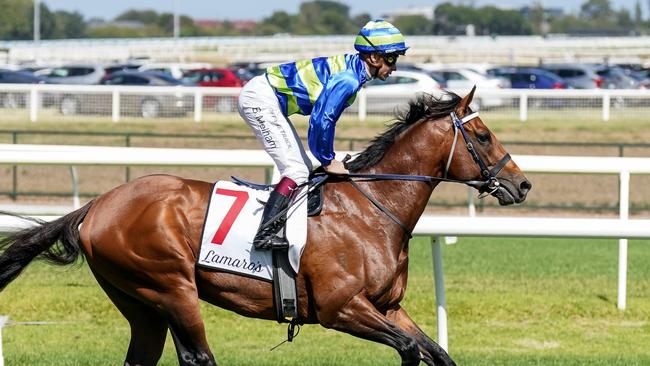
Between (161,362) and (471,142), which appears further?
(161,362)

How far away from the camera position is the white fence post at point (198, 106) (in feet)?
75.1

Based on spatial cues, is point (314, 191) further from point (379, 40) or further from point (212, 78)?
point (212, 78)

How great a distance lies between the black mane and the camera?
6.07 meters

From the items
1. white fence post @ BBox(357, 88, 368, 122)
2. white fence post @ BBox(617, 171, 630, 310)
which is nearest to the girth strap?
white fence post @ BBox(617, 171, 630, 310)

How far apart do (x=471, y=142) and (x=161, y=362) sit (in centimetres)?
250

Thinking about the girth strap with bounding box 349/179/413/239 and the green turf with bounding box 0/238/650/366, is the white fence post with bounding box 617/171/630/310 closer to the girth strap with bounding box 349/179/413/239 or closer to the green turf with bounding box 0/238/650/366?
the green turf with bounding box 0/238/650/366

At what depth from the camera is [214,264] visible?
586 cm

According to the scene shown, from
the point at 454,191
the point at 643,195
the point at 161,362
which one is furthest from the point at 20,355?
the point at 643,195

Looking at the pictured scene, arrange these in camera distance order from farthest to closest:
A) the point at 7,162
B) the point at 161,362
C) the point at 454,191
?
the point at 454,191, the point at 7,162, the point at 161,362

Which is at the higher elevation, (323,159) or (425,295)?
(323,159)

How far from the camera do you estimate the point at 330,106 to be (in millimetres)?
5664

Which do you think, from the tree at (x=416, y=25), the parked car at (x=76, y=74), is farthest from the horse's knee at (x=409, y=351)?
the tree at (x=416, y=25)

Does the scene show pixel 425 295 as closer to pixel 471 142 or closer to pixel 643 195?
pixel 471 142

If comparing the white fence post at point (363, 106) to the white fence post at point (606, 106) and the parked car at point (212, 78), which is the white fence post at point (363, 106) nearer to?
the white fence post at point (606, 106)
